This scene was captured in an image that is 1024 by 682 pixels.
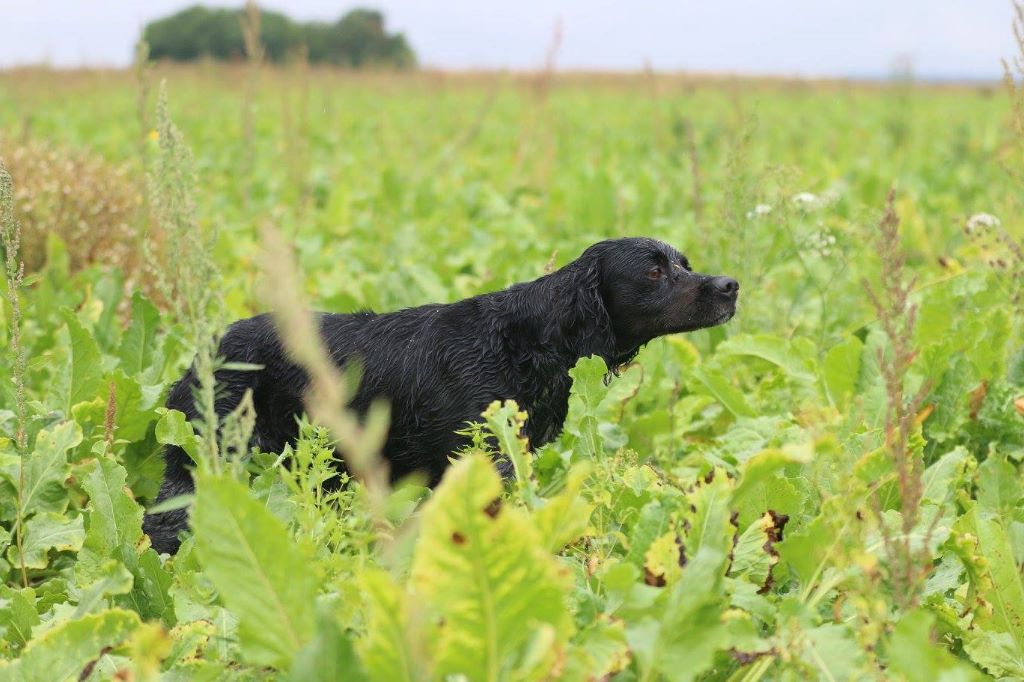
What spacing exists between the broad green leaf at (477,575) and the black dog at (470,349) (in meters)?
1.31

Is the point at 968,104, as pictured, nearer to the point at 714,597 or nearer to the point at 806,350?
the point at 806,350

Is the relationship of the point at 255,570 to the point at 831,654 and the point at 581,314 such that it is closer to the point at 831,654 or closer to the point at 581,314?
the point at 831,654

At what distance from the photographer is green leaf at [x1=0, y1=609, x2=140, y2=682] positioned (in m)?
1.86

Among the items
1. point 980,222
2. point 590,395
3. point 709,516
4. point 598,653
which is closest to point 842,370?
point 590,395

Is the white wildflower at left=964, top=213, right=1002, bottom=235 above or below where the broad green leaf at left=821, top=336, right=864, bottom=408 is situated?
above

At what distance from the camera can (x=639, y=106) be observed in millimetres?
21812

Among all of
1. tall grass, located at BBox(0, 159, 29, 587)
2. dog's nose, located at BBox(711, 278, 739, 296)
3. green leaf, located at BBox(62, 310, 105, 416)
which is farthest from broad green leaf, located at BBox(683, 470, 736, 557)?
green leaf, located at BBox(62, 310, 105, 416)

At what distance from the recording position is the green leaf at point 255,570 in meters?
1.63

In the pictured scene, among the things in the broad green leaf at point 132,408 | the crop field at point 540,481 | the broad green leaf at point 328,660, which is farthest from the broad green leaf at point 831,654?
the broad green leaf at point 132,408

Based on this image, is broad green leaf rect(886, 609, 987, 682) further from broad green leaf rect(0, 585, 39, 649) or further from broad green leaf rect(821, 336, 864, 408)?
broad green leaf rect(821, 336, 864, 408)

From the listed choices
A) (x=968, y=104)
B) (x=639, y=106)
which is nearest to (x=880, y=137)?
(x=639, y=106)

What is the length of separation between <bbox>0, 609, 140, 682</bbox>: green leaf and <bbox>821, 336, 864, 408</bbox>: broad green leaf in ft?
8.09

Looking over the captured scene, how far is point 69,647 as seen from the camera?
188 cm

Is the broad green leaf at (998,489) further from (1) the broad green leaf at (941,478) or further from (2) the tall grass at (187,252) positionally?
(2) the tall grass at (187,252)
